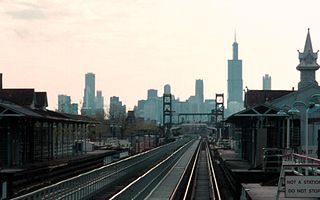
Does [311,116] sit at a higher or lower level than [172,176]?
higher

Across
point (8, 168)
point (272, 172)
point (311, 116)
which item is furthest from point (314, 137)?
point (8, 168)

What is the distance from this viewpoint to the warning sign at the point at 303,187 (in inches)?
634

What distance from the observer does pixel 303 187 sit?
53.0 feet

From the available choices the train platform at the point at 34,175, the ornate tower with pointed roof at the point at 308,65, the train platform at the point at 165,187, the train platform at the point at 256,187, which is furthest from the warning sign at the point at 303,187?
the ornate tower with pointed roof at the point at 308,65

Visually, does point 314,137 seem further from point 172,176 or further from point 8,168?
point 8,168

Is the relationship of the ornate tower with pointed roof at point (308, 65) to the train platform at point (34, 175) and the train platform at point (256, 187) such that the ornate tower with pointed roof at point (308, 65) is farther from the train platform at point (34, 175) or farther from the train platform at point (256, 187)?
the train platform at point (256, 187)

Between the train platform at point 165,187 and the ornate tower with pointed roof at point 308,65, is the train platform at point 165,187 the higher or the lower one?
the lower one

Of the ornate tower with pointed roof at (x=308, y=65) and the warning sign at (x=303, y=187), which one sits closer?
the warning sign at (x=303, y=187)

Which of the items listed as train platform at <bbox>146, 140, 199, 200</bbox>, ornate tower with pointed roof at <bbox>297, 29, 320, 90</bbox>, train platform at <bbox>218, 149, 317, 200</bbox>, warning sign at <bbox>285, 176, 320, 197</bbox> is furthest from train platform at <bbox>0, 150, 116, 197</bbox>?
ornate tower with pointed roof at <bbox>297, 29, 320, 90</bbox>

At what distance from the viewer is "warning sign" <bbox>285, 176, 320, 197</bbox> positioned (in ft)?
52.9

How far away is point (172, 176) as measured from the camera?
3925 cm

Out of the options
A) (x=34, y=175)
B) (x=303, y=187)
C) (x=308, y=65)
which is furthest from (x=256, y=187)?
(x=308, y=65)

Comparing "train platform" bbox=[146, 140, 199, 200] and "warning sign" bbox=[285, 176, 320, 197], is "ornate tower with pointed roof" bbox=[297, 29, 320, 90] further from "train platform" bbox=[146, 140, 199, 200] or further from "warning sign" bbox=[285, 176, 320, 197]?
"warning sign" bbox=[285, 176, 320, 197]

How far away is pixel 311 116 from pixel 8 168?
25.5m
